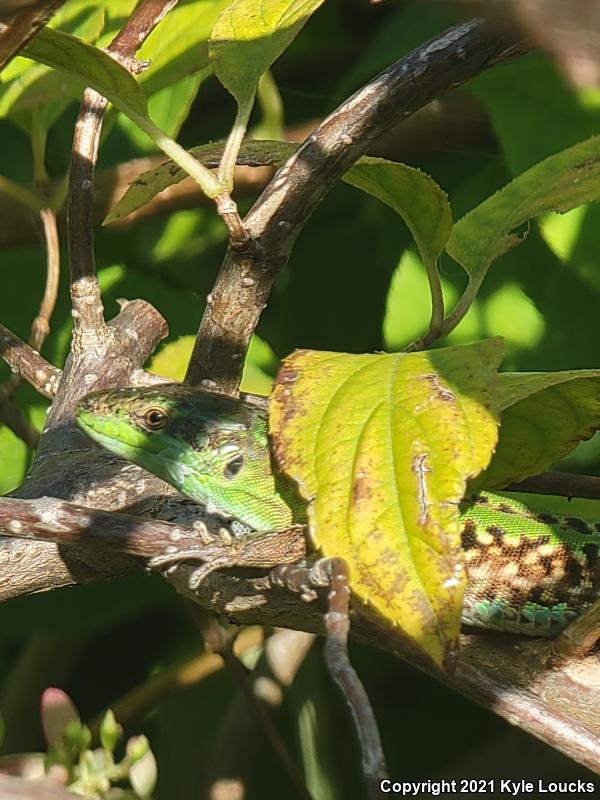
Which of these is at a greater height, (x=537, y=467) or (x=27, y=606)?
(x=537, y=467)

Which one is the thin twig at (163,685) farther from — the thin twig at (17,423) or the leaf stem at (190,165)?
the leaf stem at (190,165)

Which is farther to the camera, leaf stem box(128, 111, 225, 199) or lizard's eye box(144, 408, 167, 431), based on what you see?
lizard's eye box(144, 408, 167, 431)

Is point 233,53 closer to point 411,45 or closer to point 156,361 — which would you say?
point 156,361

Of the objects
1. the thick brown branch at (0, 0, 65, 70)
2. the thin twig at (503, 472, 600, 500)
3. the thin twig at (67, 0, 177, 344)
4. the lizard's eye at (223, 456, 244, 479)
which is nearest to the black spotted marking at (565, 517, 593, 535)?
the thin twig at (503, 472, 600, 500)

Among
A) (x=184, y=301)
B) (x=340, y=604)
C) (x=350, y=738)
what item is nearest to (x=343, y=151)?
(x=340, y=604)

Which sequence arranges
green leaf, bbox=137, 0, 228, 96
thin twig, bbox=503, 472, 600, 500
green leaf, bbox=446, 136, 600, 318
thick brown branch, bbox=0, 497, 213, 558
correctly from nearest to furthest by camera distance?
thick brown branch, bbox=0, 497, 213, 558 < green leaf, bbox=446, 136, 600, 318 < thin twig, bbox=503, 472, 600, 500 < green leaf, bbox=137, 0, 228, 96
